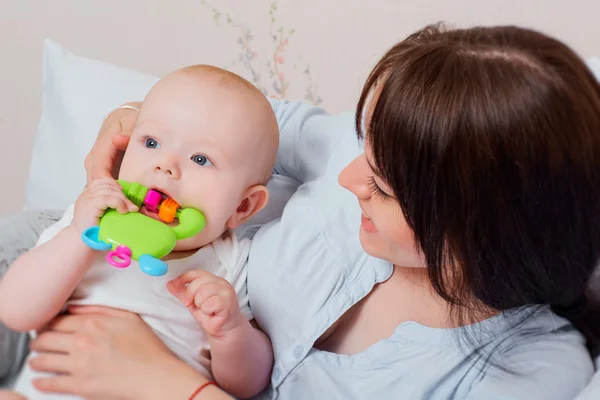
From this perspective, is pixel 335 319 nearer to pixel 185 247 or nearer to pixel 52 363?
pixel 185 247

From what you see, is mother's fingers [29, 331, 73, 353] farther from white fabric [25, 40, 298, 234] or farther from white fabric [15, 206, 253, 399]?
white fabric [25, 40, 298, 234]

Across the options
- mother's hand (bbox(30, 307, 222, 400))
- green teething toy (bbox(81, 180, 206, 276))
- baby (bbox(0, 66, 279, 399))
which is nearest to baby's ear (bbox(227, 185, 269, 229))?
baby (bbox(0, 66, 279, 399))

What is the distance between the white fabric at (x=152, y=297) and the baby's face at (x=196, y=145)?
0.21ft

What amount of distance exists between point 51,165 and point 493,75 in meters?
1.00

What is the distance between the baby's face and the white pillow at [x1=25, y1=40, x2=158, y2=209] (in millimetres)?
384

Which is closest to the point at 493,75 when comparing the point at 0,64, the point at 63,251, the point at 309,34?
the point at 63,251

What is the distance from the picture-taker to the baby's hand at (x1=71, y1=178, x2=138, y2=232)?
0.84 metres

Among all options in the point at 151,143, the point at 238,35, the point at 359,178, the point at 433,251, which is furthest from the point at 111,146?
the point at 238,35

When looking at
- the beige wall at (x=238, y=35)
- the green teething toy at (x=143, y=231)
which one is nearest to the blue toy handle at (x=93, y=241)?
the green teething toy at (x=143, y=231)

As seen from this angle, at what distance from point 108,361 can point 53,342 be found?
91 mm

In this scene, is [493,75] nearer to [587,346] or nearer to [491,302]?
[491,302]

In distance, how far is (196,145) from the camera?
36.3 inches

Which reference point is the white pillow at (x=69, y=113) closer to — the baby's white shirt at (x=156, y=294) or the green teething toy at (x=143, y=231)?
the baby's white shirt at (x=156, y=294)

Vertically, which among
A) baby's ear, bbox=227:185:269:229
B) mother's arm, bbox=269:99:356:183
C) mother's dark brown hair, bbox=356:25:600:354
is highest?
mother's dark brown hair, bbox=356:25:600:354
